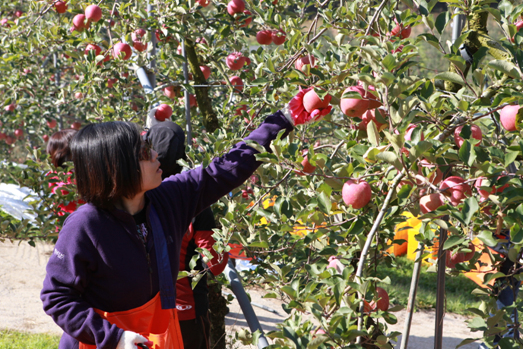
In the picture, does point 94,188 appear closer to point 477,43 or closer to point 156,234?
point 156,234

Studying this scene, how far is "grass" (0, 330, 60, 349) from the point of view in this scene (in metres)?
3.07

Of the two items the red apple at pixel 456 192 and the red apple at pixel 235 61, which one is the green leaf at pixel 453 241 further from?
the red apple at pixel 235 61

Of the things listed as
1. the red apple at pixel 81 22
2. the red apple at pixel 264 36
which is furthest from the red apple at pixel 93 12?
the red apple at pixel 264 36

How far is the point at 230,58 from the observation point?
2.41 m

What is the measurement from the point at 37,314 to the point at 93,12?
2631 millimetres

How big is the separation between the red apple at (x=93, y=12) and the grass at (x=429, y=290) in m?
3.34

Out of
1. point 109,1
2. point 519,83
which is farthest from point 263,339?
point 109,1

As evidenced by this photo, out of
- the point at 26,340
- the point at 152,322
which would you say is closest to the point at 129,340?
the point at 152,322

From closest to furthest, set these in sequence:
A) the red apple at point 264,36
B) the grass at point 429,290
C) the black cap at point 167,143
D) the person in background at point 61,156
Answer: the black cap at point 167,143, the person in background at point 61,156, the red apple at point 264,36, the grass at point 429,290

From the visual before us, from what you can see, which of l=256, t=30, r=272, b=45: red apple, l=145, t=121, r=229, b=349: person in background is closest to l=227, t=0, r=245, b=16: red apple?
l=256, t=30, r=272, b=45: red apple

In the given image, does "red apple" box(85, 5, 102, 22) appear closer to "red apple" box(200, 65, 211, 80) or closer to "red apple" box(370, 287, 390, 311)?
"red apple" box(200, 65, 211, 80)

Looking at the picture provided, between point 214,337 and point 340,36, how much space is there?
170cm

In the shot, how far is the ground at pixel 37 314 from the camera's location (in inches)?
148

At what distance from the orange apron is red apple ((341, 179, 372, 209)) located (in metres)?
0.56
